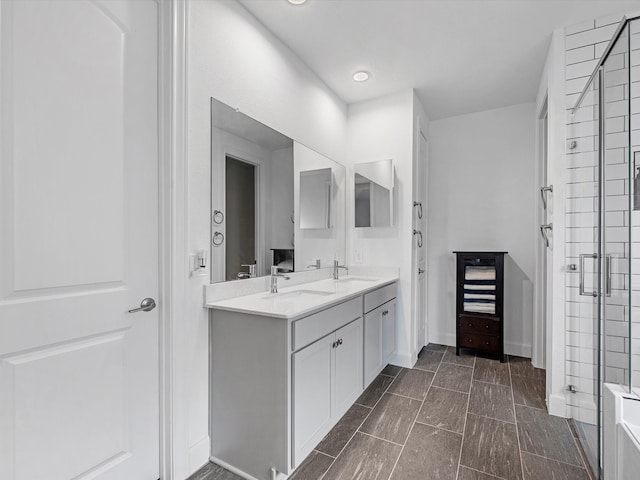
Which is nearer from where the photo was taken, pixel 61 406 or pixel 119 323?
pixel 61 406

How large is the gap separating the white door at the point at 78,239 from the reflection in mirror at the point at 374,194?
2054mm

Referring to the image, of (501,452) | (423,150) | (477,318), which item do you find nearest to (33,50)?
(501,452)

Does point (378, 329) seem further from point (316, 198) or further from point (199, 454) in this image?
point (199, 454)

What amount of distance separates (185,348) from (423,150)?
3.11m

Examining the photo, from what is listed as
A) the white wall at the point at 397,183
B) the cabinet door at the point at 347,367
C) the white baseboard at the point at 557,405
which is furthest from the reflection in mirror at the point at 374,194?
the white baseboard at the point at 557,405

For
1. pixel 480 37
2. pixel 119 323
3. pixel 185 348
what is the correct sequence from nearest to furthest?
pixel 119 323
pixel 185 348
pixel 480 37

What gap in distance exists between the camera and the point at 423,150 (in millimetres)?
3582

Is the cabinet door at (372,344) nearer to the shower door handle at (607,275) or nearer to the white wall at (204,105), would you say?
the white wall at (204,105)

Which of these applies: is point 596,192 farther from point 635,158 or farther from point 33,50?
point 33,50

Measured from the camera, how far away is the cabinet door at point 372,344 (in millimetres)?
2383

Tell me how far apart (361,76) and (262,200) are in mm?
1513

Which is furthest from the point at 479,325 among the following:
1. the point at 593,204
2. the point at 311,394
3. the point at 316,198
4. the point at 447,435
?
the point at 311,394

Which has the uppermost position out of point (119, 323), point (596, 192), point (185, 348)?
point (596, 192)

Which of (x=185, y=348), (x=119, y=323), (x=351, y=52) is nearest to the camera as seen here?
(x=119, y=323)
